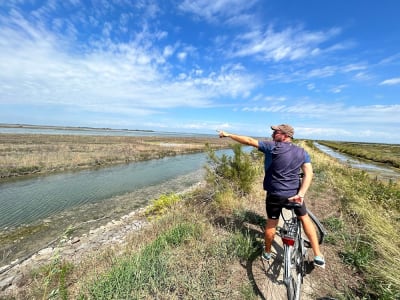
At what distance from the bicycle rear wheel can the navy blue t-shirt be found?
790mm

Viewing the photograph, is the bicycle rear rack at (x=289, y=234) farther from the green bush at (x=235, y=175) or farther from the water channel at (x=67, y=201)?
the water channel at (x=67, y=201)

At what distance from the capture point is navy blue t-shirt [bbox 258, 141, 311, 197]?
10.6 ft

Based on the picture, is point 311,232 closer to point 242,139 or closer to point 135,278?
point 242,139

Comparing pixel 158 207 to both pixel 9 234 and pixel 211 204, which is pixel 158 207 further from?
pixel 9 234

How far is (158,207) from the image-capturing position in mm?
9938

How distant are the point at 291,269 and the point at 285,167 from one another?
4.62ft

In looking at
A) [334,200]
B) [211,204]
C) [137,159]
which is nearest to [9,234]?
[211,204]

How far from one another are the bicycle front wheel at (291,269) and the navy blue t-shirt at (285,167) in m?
0.79

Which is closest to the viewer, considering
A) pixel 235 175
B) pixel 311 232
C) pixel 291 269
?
pixel 291 269

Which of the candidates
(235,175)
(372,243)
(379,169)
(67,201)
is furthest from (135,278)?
(379,169)

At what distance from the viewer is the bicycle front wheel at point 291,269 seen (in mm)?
2906

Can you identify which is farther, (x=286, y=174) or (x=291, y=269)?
(x=286, y=174)

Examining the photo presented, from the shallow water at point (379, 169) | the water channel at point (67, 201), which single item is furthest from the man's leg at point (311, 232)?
the shallow water at point (379, 169)

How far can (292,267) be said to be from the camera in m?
3.12
